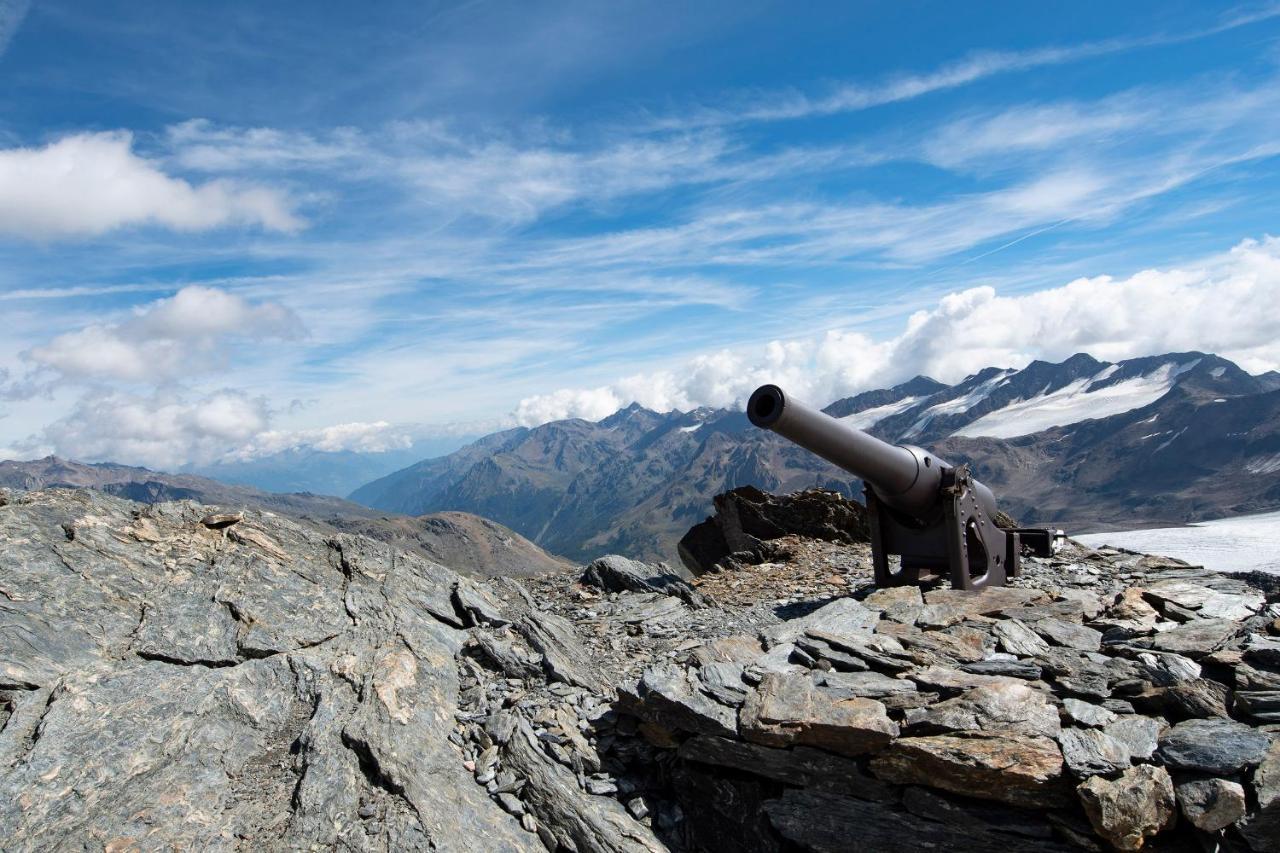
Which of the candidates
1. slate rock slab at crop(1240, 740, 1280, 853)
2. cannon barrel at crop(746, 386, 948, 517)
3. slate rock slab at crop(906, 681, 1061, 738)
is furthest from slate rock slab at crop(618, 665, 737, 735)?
slate rock slab at crop(1240, 740, 1280, 853)

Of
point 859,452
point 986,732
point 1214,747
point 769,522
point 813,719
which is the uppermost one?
point 859,452

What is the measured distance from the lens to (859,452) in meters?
14.0

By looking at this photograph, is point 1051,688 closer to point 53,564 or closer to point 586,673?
point 586,673

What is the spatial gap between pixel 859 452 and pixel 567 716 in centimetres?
717

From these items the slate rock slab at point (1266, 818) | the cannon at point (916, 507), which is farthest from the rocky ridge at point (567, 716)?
the cannon at point (916, 507)

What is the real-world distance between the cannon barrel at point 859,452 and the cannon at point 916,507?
0.02m

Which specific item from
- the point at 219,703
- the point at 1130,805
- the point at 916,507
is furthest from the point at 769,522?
the point at 219,703

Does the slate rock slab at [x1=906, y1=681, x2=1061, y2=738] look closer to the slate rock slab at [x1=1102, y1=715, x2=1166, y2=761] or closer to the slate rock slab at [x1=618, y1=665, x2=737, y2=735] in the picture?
the slate rock slab at [x1=1102, y1=715, x2=1166, y2=761]

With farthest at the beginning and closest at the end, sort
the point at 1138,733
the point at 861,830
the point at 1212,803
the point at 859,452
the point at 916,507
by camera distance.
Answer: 1. the point at 916,507
2. the point at 859,452
3. the point at 861,830
4. the point at 1138,733
5. the point at 1212,803

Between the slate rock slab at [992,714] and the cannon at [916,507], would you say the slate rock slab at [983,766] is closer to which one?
the slate rock slab at [992,714]

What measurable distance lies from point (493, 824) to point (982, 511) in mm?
13008

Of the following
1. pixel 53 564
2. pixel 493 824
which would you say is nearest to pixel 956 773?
pixel 493 824

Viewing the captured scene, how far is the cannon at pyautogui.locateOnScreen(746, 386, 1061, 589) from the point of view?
44.1ft

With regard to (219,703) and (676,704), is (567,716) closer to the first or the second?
(676,704)
